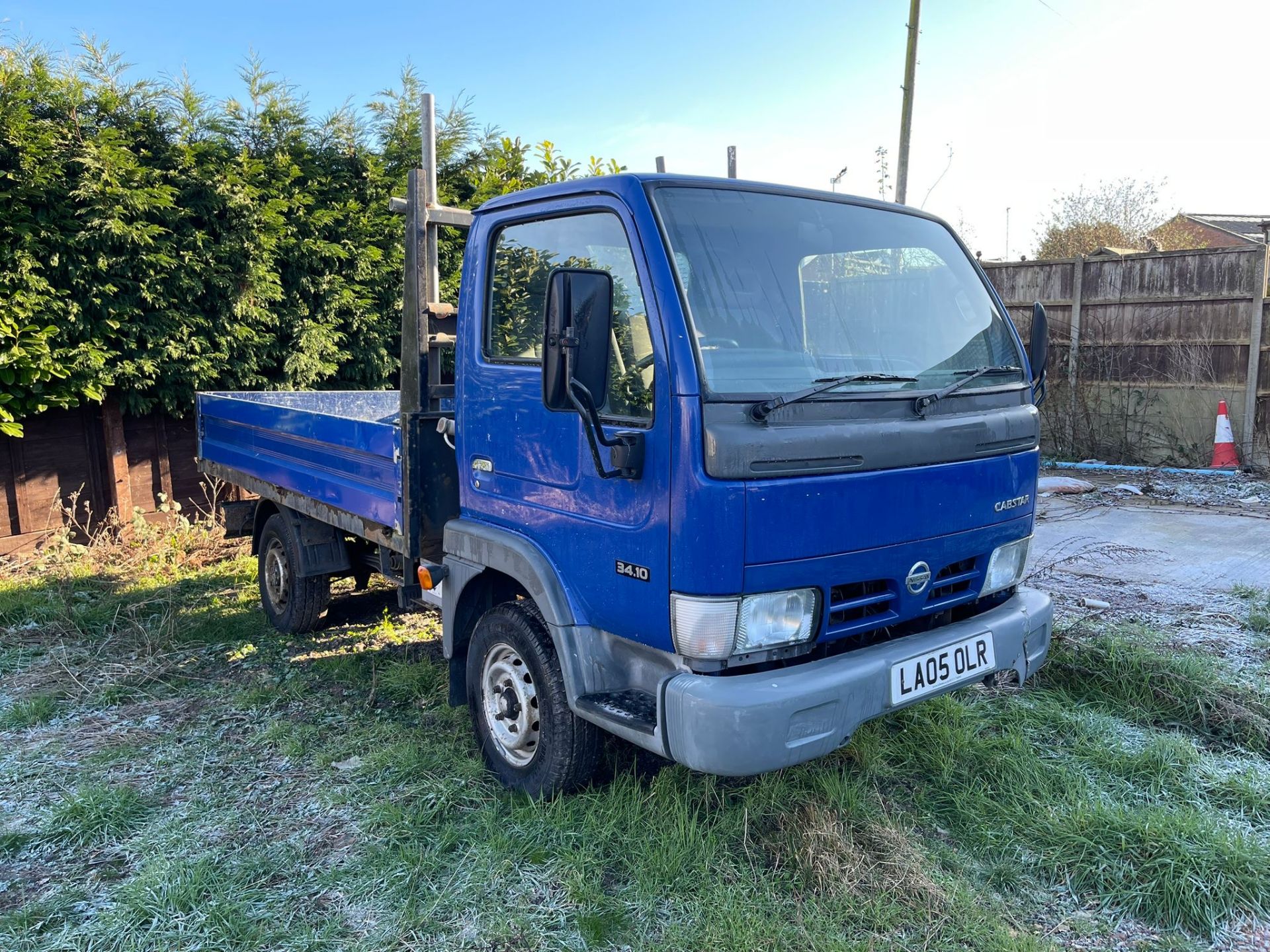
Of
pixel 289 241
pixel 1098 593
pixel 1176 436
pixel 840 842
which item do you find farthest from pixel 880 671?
pixel 1176 436

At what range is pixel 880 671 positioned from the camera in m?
2.68

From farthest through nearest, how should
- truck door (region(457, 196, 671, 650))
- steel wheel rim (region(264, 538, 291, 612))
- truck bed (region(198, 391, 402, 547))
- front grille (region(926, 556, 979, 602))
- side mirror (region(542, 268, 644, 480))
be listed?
steel wheel rim (region(264, 538, 291, 612))
truck bed (region(198, 391, 402, 547))
front grille (region(926, 556, 979, 602))
truck door (region(457, 196, 671, 650))
side mirror (region(542, 268, 644, 480))

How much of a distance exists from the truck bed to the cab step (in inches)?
56.2

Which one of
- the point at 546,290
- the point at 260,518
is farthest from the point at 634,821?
the point at 260,518

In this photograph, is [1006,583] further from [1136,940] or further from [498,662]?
[498,662]

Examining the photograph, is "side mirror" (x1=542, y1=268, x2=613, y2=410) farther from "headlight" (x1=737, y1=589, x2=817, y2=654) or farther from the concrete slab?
the concrete slab

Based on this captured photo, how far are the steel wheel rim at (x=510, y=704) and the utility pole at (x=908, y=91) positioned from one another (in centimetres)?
767

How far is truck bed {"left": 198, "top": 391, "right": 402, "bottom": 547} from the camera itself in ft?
13.1

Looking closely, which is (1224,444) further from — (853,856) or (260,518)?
(260,518)

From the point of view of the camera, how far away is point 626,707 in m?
2.77

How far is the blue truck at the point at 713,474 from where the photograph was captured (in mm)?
2529

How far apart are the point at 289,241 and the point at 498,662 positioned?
17.6 feet

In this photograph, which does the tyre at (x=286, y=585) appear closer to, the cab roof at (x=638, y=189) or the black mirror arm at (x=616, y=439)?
the cab roof at (x=638, y=189)

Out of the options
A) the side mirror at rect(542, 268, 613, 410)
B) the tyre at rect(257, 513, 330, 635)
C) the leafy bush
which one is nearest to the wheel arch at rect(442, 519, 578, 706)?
the side mirror at rect(542, 268, 613, 410)
